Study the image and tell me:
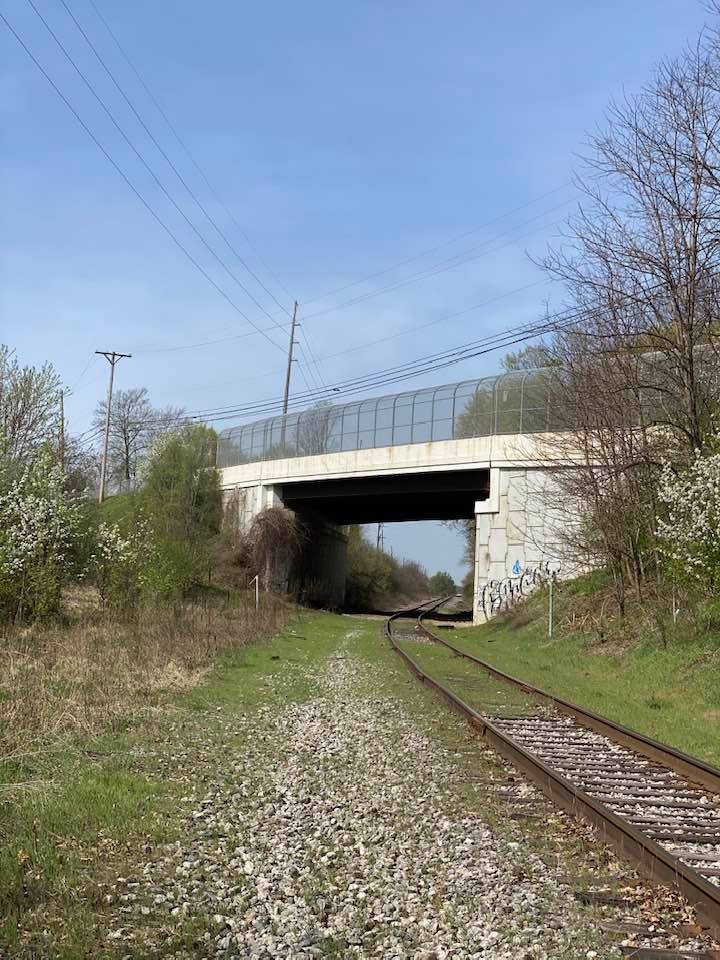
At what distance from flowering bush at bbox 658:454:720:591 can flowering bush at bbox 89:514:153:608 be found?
16866mm

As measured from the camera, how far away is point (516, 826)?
6.60 meters

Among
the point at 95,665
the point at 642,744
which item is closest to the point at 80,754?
the point at 642,744

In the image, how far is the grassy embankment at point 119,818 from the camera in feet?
14.6

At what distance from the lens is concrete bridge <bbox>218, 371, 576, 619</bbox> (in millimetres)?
35625

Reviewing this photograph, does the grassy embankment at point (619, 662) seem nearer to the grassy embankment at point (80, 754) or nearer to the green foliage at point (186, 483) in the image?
the grassy embankment at point (80, 754)

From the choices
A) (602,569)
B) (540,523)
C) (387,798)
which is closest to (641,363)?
(602,569)

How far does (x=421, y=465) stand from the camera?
39625 mm

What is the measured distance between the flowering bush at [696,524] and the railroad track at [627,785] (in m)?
4.97

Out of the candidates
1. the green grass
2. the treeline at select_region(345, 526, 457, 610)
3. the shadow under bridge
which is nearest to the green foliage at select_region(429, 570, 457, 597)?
the treeline at select_region(345, 526, 457, 610)

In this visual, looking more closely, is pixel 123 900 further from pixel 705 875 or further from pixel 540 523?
pixel 540 523

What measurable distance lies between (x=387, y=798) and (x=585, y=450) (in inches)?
801

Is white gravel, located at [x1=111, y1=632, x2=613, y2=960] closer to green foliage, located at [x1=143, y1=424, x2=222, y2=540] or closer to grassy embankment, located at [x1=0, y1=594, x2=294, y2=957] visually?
grassy embankment, located at [x1=0, y1=594, x2=294, y2=957]

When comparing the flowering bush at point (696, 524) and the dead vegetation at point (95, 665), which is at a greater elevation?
the flowering bush at point (696, 524)

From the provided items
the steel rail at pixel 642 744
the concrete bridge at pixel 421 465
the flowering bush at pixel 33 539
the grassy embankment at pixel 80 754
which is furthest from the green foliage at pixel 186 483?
the steel rail at pixel 642 744
